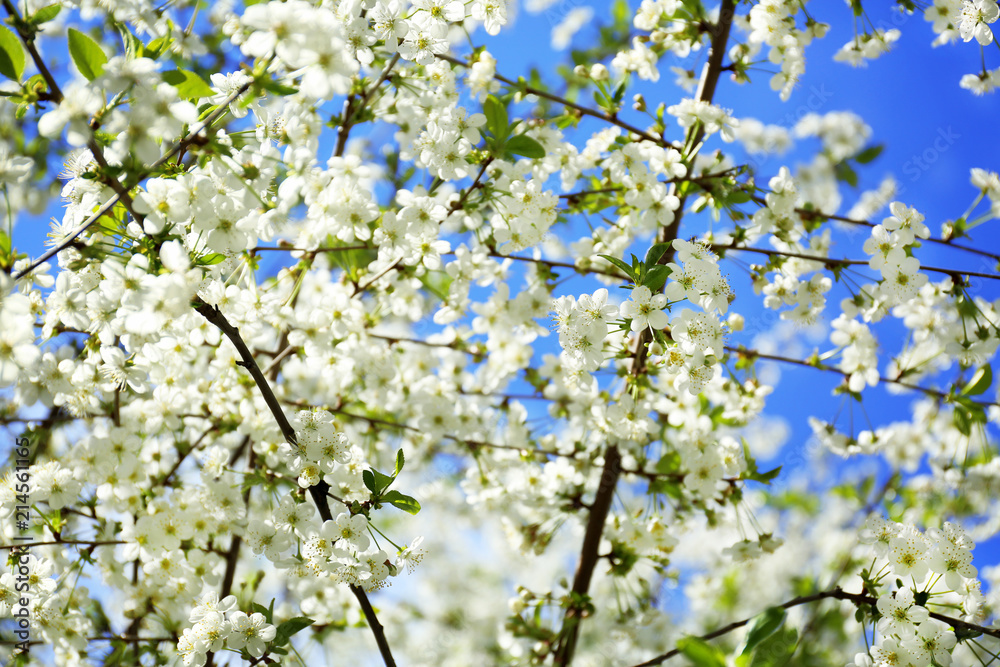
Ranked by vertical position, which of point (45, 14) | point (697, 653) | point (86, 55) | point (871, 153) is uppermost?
point (871, 153)

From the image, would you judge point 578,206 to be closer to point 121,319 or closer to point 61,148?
point 121,319

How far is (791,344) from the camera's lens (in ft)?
21.1

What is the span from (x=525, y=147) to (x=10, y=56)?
113 centimetres

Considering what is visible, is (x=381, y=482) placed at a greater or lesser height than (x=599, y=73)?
lesser

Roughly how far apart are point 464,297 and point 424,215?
41 centimetres

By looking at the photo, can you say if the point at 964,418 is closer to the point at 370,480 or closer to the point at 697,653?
the point at 697,653

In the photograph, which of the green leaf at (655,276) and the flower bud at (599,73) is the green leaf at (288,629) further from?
the flower bud at (599,73)

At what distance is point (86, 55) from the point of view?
118 cm

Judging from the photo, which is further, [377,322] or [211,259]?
[377,322]

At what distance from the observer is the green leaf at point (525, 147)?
67.4 inches

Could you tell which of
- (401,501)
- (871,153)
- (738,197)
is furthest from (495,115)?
(871,153)

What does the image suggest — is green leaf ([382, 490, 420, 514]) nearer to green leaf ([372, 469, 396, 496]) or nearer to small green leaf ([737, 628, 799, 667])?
green leaf ([372, 469, 396, 496])

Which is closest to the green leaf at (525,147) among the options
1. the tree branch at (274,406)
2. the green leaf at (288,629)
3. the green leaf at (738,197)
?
the green leaf at (738,197)

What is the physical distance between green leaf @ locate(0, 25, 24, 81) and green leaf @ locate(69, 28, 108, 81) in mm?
114
